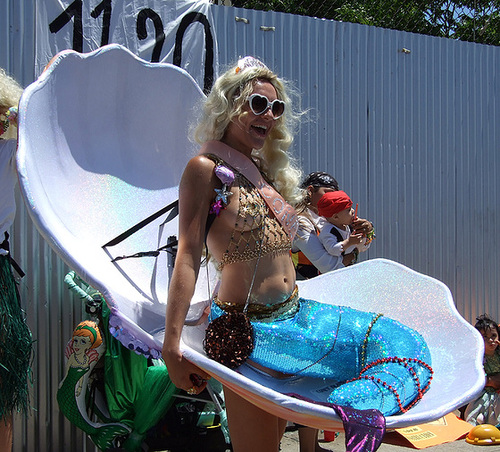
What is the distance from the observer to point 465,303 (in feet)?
18.9

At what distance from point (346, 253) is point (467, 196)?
220cm

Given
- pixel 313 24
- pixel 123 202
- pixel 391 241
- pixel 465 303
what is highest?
pixel 313 24

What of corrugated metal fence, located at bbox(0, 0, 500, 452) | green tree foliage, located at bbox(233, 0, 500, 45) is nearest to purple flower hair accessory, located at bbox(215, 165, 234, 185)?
corrugated metal fence, located at bbox(0, 0, 500, 452)

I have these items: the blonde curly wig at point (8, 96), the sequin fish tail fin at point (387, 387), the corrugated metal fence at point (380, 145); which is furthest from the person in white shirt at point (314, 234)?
the sequin fish tail fin at point (387, 387)

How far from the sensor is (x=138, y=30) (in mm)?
4129

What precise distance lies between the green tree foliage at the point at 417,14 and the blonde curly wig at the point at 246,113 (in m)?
2.81

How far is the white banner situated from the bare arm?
6.38ft

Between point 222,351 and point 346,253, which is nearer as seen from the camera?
point 222,351

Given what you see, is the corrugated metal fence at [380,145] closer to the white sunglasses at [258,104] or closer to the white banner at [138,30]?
the white banner at [138,30]

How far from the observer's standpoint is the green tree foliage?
5.86 m

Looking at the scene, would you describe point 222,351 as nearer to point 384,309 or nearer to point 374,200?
point 384,309

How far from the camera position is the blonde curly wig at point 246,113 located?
246 centimetres

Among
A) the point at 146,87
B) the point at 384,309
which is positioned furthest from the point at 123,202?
the point at 384,309

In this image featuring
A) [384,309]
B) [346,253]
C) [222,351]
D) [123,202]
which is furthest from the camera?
[346,253]
